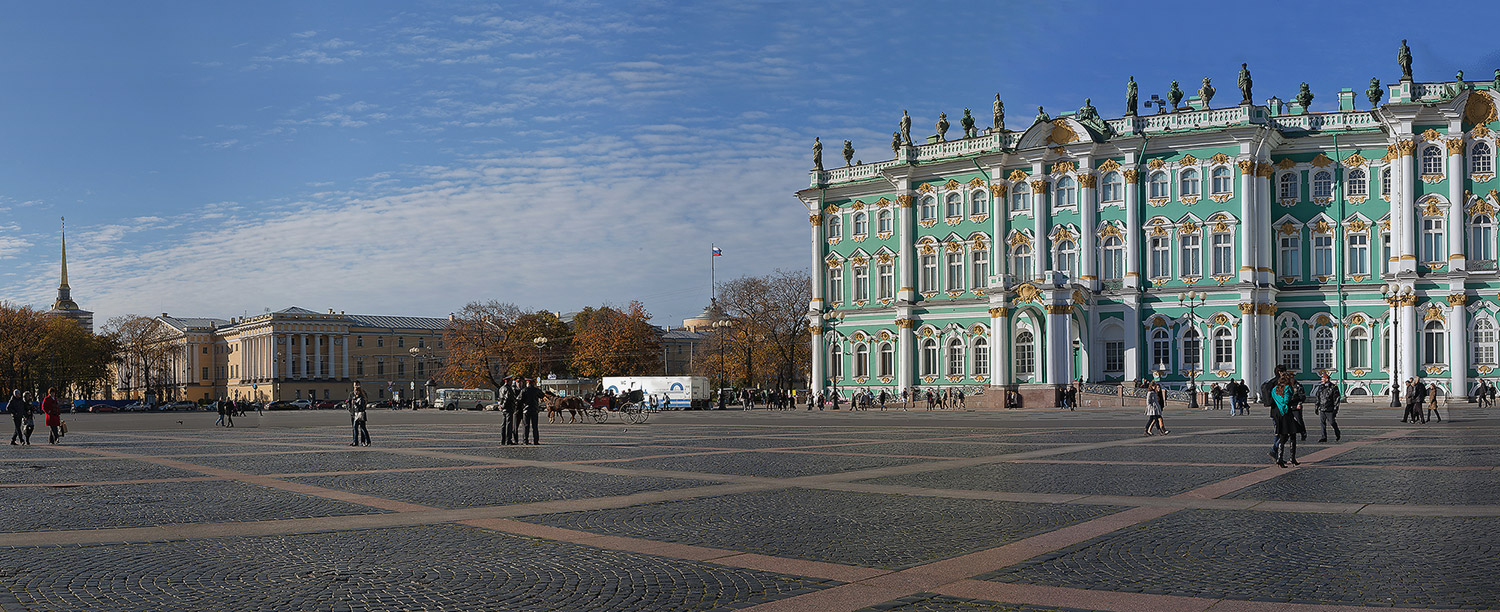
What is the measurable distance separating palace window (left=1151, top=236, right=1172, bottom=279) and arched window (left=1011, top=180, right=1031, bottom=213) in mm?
7402

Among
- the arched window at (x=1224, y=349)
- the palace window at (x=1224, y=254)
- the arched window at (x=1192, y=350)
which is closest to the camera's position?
the arched window at (x=1224, y=349)

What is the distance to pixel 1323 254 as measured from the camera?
63.3 meters

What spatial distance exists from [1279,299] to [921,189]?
21.3m

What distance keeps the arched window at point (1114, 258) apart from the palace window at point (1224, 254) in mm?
4839

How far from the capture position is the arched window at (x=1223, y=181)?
63.4 meters

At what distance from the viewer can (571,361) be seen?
106 meters

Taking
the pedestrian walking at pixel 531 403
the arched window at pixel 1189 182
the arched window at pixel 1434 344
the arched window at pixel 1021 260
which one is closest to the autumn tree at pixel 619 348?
the arched window at pixel 1021 260

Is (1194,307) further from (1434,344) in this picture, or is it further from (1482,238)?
(1482,238)

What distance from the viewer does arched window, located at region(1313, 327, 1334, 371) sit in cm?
6278

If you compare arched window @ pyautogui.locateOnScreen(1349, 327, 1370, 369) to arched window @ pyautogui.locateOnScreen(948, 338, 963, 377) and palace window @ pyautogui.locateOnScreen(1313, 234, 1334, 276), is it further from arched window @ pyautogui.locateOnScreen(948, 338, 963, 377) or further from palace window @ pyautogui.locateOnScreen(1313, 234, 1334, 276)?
arched window @ pyautogui.locateOnScreen(948, 338, 963, 377)

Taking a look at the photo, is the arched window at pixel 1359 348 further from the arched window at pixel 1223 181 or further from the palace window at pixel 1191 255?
the arched window at pixel 1223 181

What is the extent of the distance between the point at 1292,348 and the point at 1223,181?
9.72 m

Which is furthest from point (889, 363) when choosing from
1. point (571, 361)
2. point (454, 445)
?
point (454, 445)

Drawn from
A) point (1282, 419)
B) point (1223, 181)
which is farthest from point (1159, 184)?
point (1282, 419)
